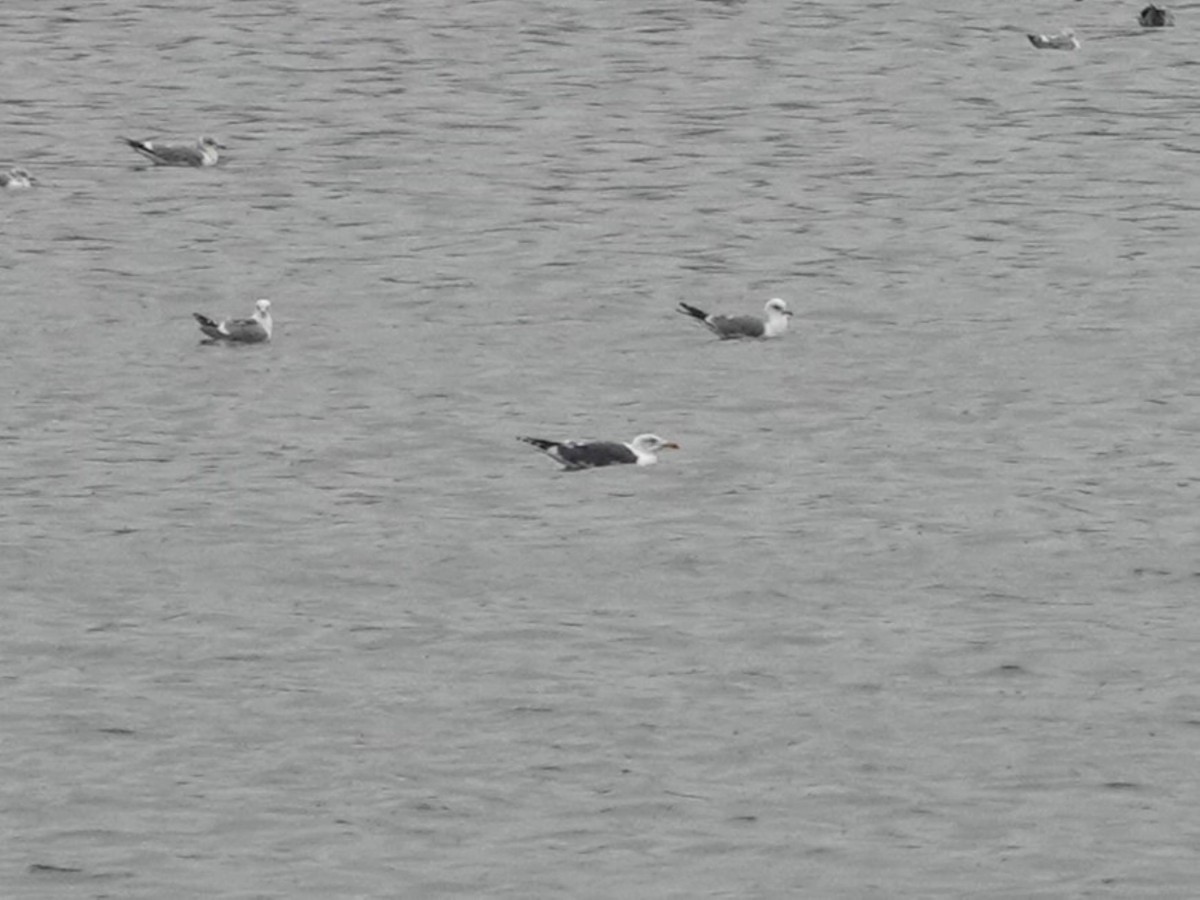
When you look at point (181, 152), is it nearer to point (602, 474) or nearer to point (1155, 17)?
point (602, 474)

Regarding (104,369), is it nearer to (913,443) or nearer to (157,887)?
(913,443)

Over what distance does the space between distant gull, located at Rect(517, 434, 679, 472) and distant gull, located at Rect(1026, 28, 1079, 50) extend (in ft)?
80.5

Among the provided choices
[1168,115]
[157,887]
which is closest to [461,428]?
[157,887]

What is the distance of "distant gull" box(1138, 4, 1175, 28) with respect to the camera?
60.1 metres

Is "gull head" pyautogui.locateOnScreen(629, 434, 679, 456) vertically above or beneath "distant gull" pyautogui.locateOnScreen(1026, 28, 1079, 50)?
above

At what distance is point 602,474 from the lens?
35375 millimetres

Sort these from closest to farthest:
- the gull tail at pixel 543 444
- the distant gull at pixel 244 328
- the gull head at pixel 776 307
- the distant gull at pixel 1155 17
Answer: the gull tail at pixel 543 444 → the distant gull at pixel 244 328 → the gull head at pixel 776 307 → the distant gull at pixel 1155 17

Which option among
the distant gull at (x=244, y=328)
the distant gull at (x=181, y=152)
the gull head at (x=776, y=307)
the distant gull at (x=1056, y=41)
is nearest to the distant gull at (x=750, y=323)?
the gull head at (x=776, y=307)

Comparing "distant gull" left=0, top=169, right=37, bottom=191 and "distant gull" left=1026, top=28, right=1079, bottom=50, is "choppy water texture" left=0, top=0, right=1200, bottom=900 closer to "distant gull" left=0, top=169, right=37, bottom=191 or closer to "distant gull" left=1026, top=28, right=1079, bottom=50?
"distant gull" left=0, top=169, right=37, bottom=191

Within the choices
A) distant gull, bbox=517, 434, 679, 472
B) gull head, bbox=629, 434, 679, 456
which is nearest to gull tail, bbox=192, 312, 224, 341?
distant gull, bbox=517, 434, 679, 472

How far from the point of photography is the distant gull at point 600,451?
115ft

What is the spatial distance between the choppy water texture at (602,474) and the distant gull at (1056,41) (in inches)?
26.4

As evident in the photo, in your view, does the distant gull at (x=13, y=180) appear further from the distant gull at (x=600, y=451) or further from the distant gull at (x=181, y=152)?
the distant gull at (x=600, y=451)

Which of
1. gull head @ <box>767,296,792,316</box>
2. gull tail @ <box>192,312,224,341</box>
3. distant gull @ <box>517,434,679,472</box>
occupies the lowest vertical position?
gull tail @ <box>192,312,224,341</box>
